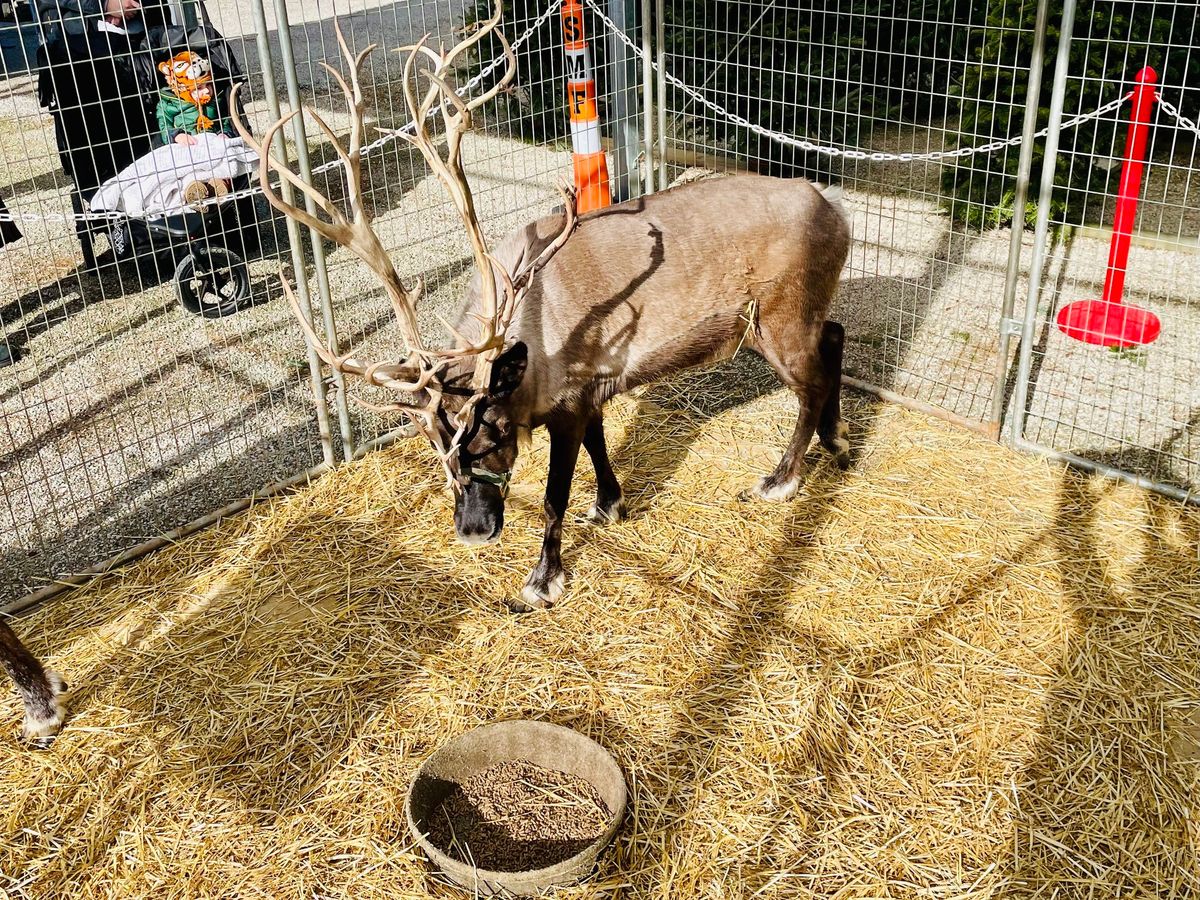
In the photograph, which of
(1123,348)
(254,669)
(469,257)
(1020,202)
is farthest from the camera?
(469,257)

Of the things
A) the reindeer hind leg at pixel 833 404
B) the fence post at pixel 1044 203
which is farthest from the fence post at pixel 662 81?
the fence post at pixel 1044 203

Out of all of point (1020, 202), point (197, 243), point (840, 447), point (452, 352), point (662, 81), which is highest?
point (662, 81)

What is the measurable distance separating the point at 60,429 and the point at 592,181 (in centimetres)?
324

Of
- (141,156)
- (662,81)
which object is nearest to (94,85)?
(141,156)

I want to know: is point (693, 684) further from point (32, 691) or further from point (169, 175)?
point (169, 175)

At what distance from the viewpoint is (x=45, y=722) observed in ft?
11.9

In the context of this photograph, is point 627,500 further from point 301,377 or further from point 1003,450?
point 301,377

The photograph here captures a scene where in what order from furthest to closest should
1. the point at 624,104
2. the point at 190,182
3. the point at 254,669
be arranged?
the point at 190,182
the point at 624,104
the point at 254,669

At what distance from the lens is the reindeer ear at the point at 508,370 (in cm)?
374

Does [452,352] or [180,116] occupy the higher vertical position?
[180,116]

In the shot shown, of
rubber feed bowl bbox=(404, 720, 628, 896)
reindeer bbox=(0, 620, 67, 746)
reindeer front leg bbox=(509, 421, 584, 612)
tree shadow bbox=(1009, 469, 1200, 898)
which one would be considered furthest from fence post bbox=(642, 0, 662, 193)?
reindeer bbox=(0, 620, 67, 746)

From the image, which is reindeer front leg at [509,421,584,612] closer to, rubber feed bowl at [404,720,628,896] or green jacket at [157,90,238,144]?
rubber feed bowl at [404,720,628,896]

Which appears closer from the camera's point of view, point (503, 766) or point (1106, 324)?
point (503, 766)

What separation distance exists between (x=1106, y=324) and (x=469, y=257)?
13.3 feet
